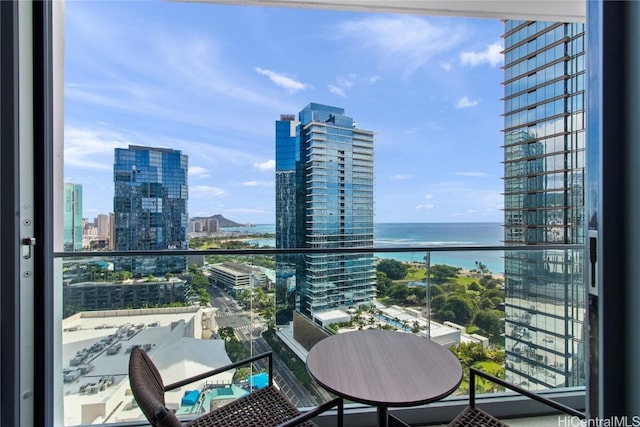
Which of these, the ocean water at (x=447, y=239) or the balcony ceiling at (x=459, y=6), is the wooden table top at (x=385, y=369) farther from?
the balcony ceiling at (x=459, y=6)

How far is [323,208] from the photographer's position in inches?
110

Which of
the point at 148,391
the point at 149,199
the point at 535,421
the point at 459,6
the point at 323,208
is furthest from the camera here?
the point at 323,208

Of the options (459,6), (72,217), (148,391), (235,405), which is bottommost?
(235,405)

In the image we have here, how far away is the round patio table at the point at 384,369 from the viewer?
1.19 meters

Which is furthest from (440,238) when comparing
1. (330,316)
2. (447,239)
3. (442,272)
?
(330,316)

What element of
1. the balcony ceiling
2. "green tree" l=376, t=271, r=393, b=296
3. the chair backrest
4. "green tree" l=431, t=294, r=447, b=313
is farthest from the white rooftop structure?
the balcony ceiling

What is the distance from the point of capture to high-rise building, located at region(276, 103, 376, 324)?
2252mm

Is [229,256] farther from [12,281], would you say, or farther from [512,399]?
[512,399]

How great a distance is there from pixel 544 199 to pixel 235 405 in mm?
3280

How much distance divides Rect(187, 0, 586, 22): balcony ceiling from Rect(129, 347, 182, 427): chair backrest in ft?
8.51

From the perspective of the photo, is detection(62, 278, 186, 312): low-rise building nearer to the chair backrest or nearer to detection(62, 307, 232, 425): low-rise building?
detection(62, 307, 232, 425): low-rise building

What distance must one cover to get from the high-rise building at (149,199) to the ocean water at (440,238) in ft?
1.70

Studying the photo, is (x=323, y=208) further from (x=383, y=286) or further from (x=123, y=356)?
(x=123, y=356)

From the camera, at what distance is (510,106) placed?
3250 millimetres
